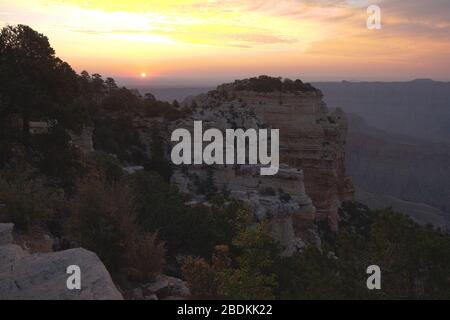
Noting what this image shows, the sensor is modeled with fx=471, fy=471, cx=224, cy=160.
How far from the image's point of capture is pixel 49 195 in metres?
11.0

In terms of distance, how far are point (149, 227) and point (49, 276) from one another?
4987 mm

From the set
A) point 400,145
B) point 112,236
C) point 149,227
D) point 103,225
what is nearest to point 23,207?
point 103,225

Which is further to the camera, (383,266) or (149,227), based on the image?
(149,227)

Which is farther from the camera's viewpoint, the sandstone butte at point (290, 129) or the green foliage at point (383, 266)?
the sandstone butte at point (290, 129)

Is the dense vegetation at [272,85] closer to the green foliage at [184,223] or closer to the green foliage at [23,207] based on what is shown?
the green foliage at [184,223]

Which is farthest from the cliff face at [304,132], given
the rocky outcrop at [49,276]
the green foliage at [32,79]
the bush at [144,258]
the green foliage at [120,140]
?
the rocky outcrop at [49,276]

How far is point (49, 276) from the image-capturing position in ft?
19.4

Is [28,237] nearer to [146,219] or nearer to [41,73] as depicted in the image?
[146,219]

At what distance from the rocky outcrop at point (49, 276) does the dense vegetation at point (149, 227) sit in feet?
3.46

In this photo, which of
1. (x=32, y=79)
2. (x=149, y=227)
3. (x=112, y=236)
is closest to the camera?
(x=112, y=236)

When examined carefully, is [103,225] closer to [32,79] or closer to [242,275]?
Answer: [242,275]

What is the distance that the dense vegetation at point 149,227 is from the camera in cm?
718
